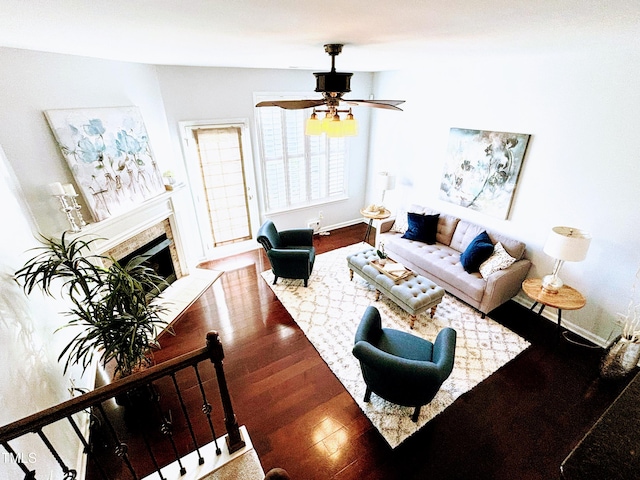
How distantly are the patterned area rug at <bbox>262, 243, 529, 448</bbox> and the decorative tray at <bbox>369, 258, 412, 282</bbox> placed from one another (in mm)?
469

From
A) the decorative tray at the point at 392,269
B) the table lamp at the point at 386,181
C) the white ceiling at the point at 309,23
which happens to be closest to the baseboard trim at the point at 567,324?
the decorative tray at the point at 392,269

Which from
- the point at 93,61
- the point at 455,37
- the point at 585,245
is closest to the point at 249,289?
the point at 93,61

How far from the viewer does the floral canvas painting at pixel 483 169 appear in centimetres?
373

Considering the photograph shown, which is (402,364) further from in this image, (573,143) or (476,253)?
(573,143)

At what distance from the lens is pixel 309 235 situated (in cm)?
461

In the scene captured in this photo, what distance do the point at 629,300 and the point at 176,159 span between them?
5.82m

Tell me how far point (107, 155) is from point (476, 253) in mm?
4482

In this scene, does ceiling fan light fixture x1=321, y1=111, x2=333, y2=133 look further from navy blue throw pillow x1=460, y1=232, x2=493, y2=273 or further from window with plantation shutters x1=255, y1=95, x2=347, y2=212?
window with plantation shutters x1=255, y1=95, x2=347, y2=212

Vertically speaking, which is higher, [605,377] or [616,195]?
[616,195]

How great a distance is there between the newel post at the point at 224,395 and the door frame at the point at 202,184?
3.37 meters

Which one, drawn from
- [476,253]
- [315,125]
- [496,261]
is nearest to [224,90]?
[315,125]

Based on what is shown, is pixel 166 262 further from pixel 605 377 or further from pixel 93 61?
pixel 605 377

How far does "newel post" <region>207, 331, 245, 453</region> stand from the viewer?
1.75 meters

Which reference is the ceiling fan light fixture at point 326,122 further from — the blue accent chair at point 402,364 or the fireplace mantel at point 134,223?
the fireplace mantel at point 134,223
